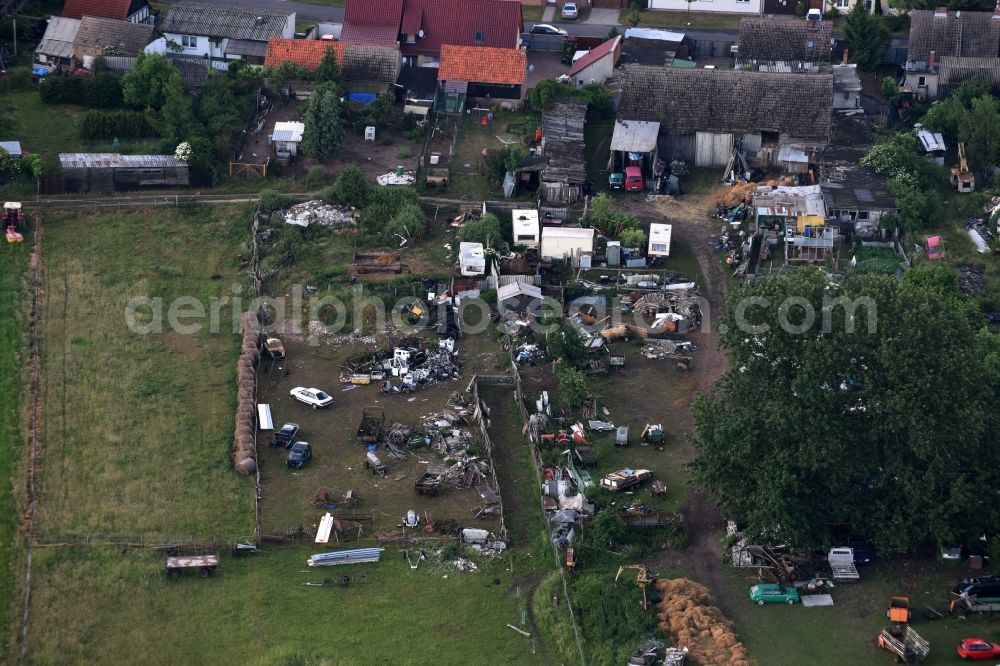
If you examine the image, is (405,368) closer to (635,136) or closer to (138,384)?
(138,384)

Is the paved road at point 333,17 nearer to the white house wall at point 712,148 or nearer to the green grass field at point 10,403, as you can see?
the white house wall at point 712,148

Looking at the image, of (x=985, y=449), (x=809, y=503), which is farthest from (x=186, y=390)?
(x=985, y=449)

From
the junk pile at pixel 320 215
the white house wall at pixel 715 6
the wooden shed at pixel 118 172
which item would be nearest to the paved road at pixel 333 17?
the white house wall at pixel 715 6

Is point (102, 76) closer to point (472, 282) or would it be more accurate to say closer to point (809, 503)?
point (472, 282)

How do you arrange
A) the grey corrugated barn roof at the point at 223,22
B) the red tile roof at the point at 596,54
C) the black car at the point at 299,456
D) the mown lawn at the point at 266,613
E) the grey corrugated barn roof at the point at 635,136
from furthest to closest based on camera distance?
the grey corrugated barn roof at the point at 223,22 < the red tile roof at the point at 596,54 < the grey corrugated barn roof at the point at 635,136 < the black car at the point at 299,456 < the mown lawn at the point at 266,613

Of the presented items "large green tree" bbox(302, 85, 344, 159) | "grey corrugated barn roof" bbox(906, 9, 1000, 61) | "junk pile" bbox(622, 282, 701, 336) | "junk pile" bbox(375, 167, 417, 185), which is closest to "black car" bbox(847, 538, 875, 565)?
"junk pile" bbox(622, 282, 701, 336)

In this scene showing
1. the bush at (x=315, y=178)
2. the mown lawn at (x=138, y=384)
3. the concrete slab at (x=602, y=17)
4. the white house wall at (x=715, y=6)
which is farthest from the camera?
the white house wall at (x=715, y=6)
